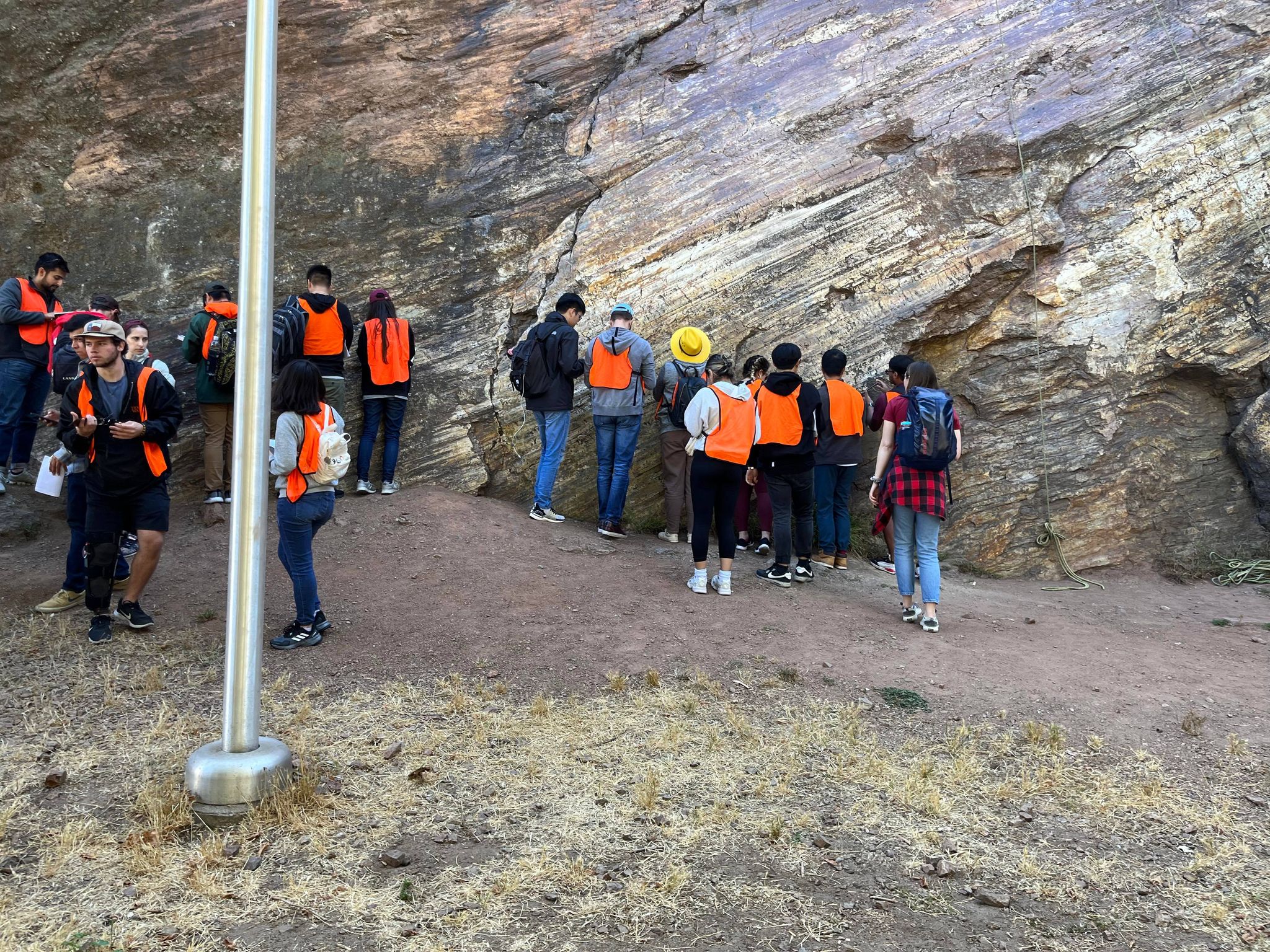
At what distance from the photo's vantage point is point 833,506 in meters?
10.1

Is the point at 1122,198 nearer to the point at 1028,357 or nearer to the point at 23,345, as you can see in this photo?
the point at 1028,357

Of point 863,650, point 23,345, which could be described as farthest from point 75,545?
point 863,650

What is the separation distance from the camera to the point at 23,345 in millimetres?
9070

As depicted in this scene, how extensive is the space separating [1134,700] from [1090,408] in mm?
5130

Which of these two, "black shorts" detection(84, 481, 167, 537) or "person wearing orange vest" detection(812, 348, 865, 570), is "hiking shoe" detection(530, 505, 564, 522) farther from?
"black shorts" detection(84, 481, 167, 537)

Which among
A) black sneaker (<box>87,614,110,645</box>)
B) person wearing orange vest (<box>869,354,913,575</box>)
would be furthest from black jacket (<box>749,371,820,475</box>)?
black sneaker (<box>87,614,110,645</box>)

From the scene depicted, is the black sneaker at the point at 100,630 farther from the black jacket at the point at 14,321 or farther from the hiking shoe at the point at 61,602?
the black jacket at the point at 14,321

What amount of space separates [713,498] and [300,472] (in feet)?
11.3

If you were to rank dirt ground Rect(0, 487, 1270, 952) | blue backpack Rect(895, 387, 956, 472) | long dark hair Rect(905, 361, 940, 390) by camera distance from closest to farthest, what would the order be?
dirt ground Rect(0, 487, 1270, 952), blue backpack Rect(895, 387, 956, 472), long dark hair Rect(905, 361, 940, 390)

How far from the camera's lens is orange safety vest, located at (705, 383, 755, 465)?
824 cm

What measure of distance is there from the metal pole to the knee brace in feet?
9.22

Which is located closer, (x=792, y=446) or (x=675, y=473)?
(x=792, y=446)

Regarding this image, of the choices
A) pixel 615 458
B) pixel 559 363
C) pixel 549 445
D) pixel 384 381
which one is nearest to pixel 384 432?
pixel 384 381

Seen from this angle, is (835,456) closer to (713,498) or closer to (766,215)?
(713,498)
